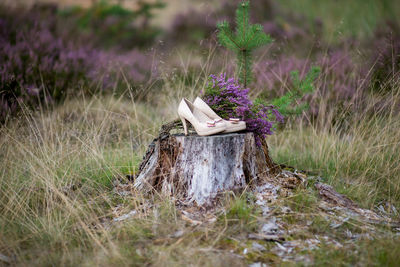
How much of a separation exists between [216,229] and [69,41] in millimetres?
5492

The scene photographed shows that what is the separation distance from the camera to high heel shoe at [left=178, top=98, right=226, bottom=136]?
2664 millimetres

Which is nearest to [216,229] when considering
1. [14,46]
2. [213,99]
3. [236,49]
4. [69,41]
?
[213,99]

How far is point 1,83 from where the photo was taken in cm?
474

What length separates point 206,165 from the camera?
2.63 meters

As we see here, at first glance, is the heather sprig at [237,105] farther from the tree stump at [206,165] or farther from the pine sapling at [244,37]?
the pine sapling at [244,37]

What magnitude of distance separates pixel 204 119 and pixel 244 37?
2.77ft

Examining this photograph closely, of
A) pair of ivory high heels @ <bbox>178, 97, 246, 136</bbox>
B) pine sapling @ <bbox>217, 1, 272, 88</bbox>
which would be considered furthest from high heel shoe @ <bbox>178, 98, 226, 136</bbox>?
pine sapling @ <bbox>217, 1, 272, 88</bbox>

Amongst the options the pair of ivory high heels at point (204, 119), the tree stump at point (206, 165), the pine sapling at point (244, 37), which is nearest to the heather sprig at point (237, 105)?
the pair of ivory high heels at point (204, 119)

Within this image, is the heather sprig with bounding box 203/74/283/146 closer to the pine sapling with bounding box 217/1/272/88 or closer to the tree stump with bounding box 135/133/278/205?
the tree stump with bounding box 135/133/278/205

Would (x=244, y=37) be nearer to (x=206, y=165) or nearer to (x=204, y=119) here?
(x=204, y=119)

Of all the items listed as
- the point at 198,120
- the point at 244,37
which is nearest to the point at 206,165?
the point at 198,120

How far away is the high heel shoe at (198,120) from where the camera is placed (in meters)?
2.66

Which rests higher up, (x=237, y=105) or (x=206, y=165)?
(x=237, y=105)

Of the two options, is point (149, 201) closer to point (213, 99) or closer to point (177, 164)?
point (177, 164)
